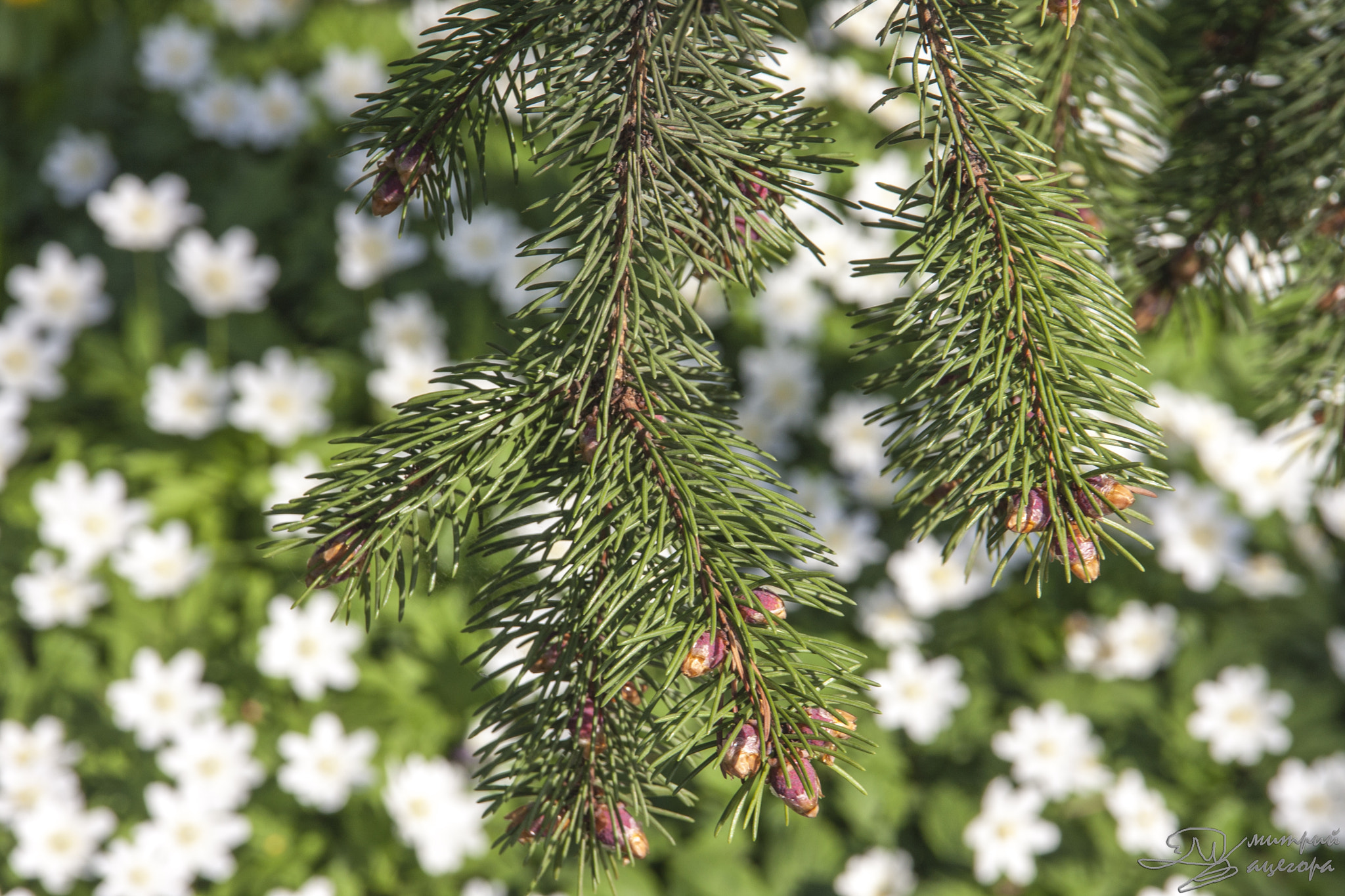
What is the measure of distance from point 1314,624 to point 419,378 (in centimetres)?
225

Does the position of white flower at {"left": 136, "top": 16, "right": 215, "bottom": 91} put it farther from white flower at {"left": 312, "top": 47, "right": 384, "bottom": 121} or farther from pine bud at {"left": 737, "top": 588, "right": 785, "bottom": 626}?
pine bud at {"left": 737, "top": 588, "right": 785, "bottom": 626}

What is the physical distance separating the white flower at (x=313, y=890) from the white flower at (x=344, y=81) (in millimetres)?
2014

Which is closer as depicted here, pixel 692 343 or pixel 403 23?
pixel 692 343

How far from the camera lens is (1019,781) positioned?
2.00m

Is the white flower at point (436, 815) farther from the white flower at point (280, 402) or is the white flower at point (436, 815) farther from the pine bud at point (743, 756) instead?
the pine bud at point (743, 756)

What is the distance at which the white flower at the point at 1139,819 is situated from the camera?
6.27 feet

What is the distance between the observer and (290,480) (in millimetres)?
2027

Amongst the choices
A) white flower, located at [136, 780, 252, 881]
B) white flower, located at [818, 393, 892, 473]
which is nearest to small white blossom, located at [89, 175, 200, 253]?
white flower, located at [136, 780, 252, 881]

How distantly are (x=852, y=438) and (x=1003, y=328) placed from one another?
1832 mm

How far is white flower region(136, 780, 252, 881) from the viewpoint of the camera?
176 cm

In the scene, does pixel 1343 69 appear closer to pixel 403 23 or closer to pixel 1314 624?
pixel 1314 624

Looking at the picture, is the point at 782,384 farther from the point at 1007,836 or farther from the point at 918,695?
the point at 1007,836

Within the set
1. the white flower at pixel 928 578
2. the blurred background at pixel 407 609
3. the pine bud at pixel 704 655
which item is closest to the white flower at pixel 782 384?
the blurred background at pixel 407 609

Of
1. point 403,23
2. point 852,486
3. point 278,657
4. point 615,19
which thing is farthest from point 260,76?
point 615,19
